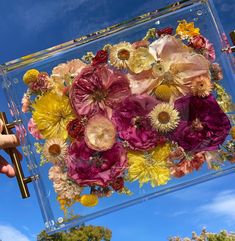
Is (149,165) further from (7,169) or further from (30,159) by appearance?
(7,169)

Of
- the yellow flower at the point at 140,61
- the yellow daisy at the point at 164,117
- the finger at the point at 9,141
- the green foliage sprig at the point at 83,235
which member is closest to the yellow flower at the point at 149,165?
the yellow daisy at the point at 164,117

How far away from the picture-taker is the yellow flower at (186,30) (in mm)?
2787

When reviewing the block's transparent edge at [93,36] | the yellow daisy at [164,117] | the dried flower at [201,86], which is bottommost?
the yellow daisy at [164,117]

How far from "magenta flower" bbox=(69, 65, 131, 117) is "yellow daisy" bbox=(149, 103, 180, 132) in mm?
187

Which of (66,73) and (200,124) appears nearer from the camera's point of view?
(200,124)

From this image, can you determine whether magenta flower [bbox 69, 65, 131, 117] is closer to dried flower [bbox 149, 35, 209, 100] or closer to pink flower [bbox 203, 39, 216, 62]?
dried flower [bbox 149, 35, 209, 100]

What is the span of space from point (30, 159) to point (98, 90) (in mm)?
568

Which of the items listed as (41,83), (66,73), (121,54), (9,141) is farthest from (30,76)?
(121,54)

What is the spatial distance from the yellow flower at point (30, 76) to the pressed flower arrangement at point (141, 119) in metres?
0.24

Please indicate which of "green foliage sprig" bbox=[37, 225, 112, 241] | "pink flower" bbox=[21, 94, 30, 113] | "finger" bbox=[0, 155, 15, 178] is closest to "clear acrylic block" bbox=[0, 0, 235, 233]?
"pink flower" bbox=[21, 94, 30, 113]

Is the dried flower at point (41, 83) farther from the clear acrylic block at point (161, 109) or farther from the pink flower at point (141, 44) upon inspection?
the pink flower at point (141, 44)

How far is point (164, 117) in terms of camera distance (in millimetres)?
2582

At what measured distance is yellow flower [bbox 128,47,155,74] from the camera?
106 inches

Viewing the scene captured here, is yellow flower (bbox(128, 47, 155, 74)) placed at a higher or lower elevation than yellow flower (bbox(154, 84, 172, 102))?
higher
